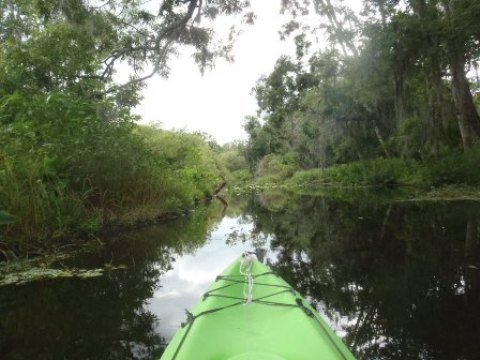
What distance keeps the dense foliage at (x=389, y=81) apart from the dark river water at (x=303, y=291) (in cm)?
573

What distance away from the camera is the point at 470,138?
1228 cm

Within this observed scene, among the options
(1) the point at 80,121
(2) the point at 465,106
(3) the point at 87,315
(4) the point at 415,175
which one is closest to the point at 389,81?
(2) the point at 465,106

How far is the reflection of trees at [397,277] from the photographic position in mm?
2666

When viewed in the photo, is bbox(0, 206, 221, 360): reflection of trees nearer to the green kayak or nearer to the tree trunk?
the green kayak

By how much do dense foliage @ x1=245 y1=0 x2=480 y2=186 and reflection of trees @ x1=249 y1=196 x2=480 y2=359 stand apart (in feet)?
16.1

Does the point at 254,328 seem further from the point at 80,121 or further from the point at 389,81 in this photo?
the point at 389,81

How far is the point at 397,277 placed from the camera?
13.5 ft

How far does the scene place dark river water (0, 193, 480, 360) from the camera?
2766 millimetres

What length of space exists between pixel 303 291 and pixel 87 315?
80.2 inches

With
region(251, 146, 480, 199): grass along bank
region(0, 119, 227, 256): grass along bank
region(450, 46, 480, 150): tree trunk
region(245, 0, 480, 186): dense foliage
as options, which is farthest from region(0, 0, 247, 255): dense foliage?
region(251, 146, 480, 199): grass along bank

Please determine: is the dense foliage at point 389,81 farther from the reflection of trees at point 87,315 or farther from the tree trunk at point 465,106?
the reflection of trees at point 87,315

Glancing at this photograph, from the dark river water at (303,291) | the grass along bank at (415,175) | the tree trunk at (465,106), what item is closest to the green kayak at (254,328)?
the dark river water at (303,291)

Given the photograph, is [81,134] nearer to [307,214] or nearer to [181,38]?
[181,38]

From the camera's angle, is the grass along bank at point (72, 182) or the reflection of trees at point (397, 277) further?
the grass along bank at point (72, 182)
